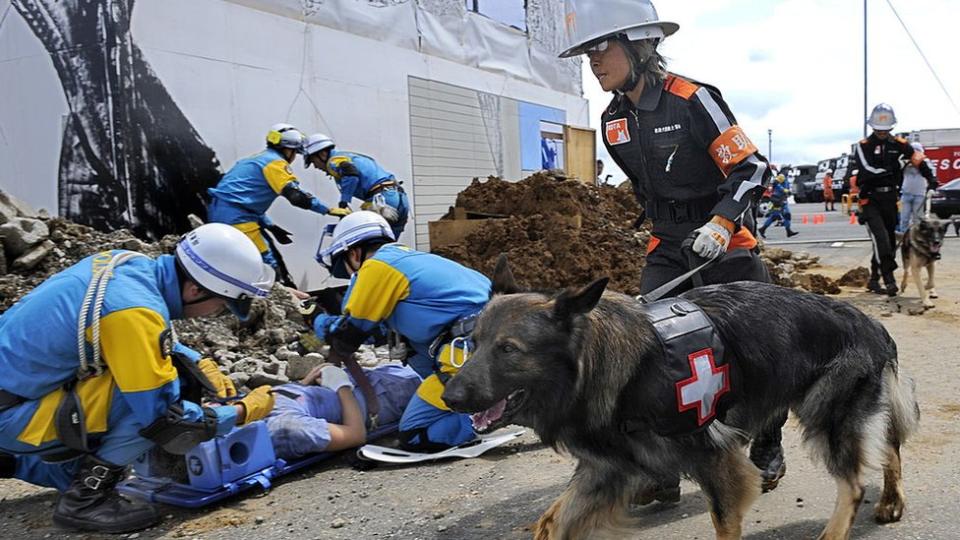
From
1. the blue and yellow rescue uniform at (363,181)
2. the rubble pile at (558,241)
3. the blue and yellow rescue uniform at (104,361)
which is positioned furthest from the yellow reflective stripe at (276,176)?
the blue and yellow rescue uniform at (104,361)

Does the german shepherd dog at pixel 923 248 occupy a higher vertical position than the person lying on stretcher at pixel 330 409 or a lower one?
higher

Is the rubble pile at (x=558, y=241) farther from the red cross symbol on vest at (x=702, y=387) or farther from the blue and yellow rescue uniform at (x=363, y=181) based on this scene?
the red cross symbol on vest at (x=702, y=387)

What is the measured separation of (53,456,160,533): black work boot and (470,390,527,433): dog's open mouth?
6.58 feet

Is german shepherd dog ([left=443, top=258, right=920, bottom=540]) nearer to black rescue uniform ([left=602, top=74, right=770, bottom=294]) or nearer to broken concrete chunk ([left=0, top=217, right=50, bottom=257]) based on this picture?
black rescue uniform ([left=602, top=74, right=770, bottom=294])

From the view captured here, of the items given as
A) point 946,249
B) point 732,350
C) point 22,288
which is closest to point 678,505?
point 732,350

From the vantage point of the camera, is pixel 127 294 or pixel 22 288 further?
pixel 22 288

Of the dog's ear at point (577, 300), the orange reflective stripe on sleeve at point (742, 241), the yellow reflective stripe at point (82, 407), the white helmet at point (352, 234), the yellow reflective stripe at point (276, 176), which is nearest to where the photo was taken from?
the dog's ear at point (577, 300)

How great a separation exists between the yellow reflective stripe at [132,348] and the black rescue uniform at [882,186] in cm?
905

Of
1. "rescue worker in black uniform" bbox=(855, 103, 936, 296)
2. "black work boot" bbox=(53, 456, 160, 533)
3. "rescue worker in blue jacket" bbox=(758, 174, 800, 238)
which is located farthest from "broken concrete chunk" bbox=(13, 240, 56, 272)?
"rescue worker in blue jacket" bbox=(758, 174, 800, 238)

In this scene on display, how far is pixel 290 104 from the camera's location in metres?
9.51

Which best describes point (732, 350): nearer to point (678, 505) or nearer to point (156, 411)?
point (678, 505)

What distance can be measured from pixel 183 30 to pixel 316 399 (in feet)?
17.6

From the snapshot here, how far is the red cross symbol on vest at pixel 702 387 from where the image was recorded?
110 inches

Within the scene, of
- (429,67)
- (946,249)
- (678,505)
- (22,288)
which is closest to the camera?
(678,505)
